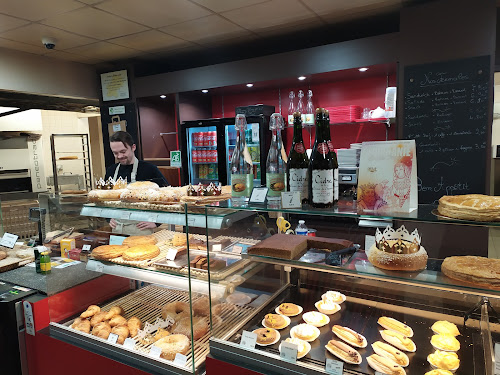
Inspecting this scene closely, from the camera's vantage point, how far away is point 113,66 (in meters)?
5.24

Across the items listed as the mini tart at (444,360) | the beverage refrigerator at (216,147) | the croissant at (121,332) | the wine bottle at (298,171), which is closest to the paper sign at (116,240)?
the croissant at (121,332)

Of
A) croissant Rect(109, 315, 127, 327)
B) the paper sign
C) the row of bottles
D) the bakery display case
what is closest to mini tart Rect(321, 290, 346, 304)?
the bakery display case

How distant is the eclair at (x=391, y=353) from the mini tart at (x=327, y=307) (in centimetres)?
27

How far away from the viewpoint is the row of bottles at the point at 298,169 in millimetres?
1302

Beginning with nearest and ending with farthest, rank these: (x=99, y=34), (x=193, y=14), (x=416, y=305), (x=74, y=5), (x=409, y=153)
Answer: (x=409, y=153) → (x=416, y=305) → (x=74, y=5) → (x=193, y=14) → (x=99, y=34)

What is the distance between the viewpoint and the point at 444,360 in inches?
47.0

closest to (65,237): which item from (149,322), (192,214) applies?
(149,322)

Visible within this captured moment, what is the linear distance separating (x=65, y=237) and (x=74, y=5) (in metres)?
2.14

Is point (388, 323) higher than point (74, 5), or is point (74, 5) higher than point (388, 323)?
point (74, 5)

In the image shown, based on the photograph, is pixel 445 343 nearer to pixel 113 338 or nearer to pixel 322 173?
pixel 322 173

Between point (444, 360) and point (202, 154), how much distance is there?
4068 millimetres

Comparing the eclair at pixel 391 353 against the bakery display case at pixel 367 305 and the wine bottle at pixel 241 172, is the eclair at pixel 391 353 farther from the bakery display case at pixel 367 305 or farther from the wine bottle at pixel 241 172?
the wine bottle at pixel 241 172

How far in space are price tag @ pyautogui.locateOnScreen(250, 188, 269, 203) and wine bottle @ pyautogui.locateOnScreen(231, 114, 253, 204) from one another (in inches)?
3.5

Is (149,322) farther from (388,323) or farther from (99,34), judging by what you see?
(99,34)
